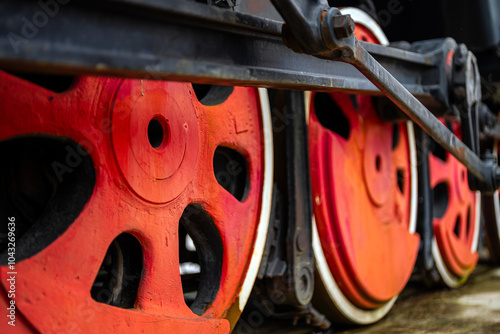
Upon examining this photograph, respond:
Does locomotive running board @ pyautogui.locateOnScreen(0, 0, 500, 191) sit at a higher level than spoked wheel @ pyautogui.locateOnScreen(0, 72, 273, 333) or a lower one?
higher

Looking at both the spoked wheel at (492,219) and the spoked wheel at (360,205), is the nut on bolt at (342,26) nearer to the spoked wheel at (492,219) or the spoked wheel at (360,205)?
the spoked wheel at (360,205)

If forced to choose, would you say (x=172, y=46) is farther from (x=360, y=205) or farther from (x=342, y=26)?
(x=360, y=205)

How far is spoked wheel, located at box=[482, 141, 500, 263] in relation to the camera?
3.17 meters

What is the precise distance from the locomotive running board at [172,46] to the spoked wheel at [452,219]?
50.2 inches

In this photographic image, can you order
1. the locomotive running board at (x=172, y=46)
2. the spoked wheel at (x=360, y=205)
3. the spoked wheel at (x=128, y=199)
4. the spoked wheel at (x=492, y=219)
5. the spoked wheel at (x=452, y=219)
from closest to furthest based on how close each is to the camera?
the locomotive running board at (x=172, y=46)
the spoked wheel at (x=128, y=199)
the spoked wheel at (x=360, y=205)
the spoked wheel at (x=452, y=219)
the spoked wheel at (x=492, y=219)

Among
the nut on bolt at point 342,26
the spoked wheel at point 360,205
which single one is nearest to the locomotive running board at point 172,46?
the nut on bolt at point 342,26

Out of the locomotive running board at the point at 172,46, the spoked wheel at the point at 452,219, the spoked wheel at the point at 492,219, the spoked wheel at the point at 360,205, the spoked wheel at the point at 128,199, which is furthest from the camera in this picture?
the spoked wheel at the point at 492,219

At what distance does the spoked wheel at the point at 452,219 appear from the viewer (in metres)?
2.41

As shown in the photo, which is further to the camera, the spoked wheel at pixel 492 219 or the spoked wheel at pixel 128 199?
the spoked wheel at pixel 492 219

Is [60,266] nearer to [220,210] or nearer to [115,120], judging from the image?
[115,120]

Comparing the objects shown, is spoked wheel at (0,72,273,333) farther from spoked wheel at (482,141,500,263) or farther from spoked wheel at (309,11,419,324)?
spoked wheel at (482,141,500,263)

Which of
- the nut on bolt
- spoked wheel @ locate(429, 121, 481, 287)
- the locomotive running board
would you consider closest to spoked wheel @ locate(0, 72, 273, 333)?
the locomotive running board

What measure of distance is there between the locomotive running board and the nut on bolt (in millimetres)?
15

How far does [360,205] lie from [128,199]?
3.08 ft
